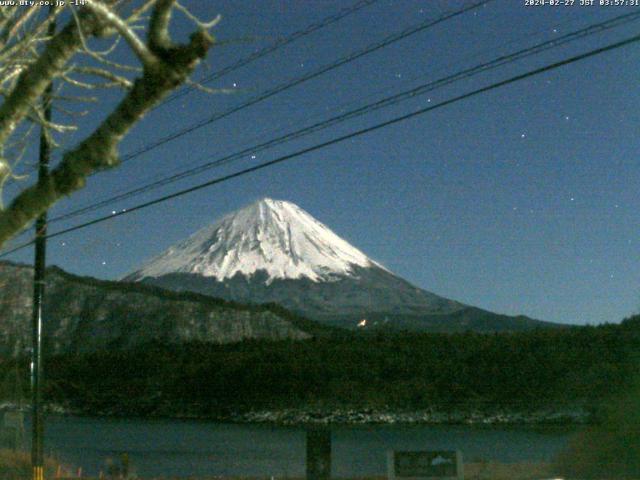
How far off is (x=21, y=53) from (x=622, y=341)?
2648 inches

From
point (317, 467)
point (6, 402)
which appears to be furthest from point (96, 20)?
point (6, 402)

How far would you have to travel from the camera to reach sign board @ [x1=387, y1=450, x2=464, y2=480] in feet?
51.2

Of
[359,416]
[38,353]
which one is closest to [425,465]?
[38,353]

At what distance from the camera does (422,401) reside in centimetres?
8719

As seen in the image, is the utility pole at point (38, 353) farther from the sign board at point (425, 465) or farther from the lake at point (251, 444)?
the lake at point (251, 444)

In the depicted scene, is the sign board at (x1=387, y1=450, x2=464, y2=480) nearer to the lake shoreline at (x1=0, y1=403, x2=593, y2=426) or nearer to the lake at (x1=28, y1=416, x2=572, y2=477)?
the lake at (x1=28, y1=416, x2=572, y2=477)

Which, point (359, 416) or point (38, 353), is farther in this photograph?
point (359, 416)

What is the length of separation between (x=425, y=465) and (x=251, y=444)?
44.9m

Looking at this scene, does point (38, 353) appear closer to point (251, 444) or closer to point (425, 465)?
point (425, 465)

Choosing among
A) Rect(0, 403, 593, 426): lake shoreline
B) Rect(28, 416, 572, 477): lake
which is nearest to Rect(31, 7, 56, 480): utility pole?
Rect(28, 416, 572, 477): lake

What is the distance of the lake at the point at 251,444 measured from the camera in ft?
130

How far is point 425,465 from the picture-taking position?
15836 mm

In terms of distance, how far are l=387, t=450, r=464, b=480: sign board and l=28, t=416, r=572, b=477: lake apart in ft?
37.0

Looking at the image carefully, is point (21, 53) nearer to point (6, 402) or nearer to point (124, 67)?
point (124, 67)
